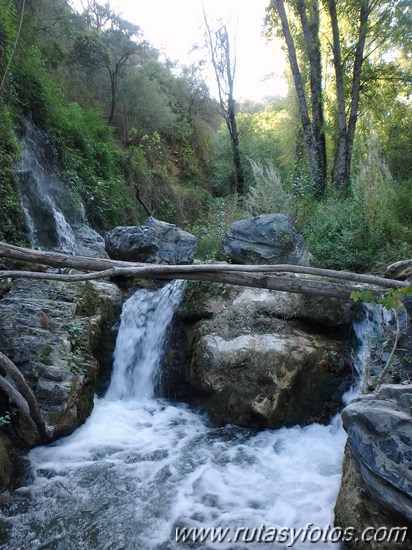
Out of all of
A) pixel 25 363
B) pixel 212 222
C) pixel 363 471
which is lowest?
pixel 25 363

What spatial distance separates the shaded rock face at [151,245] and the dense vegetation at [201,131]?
567 millimetres

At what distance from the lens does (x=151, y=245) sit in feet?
22.2

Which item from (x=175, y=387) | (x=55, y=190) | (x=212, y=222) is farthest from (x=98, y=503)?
(x=212, y=222)

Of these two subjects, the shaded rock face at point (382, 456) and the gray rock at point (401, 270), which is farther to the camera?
the gray rock at point (401, 270)

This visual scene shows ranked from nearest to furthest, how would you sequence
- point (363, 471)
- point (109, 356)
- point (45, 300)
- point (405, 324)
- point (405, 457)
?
point (405, 457) < point (363, 471) < point (405, 324) < point (45, 300) < point (109, 356)

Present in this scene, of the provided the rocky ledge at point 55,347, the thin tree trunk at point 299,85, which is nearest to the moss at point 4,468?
the rocky ledge at point 55,347

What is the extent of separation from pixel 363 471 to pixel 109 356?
3.62 m

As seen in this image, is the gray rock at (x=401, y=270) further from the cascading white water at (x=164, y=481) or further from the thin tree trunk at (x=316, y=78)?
the thin tree trunk at (x=316, y=78)

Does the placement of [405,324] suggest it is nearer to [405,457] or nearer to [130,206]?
[405,457]

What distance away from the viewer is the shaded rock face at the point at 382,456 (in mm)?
1947

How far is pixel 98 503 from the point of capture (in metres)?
2.97

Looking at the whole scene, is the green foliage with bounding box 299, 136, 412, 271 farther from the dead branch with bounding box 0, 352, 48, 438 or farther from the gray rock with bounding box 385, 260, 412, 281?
the dead branch with bounding box 0, 352, 48, 438

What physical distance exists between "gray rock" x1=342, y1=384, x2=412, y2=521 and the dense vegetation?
384cm

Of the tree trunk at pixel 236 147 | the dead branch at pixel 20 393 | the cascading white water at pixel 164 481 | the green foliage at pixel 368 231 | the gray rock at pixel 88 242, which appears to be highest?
the tree trunk at pixel 236 147
